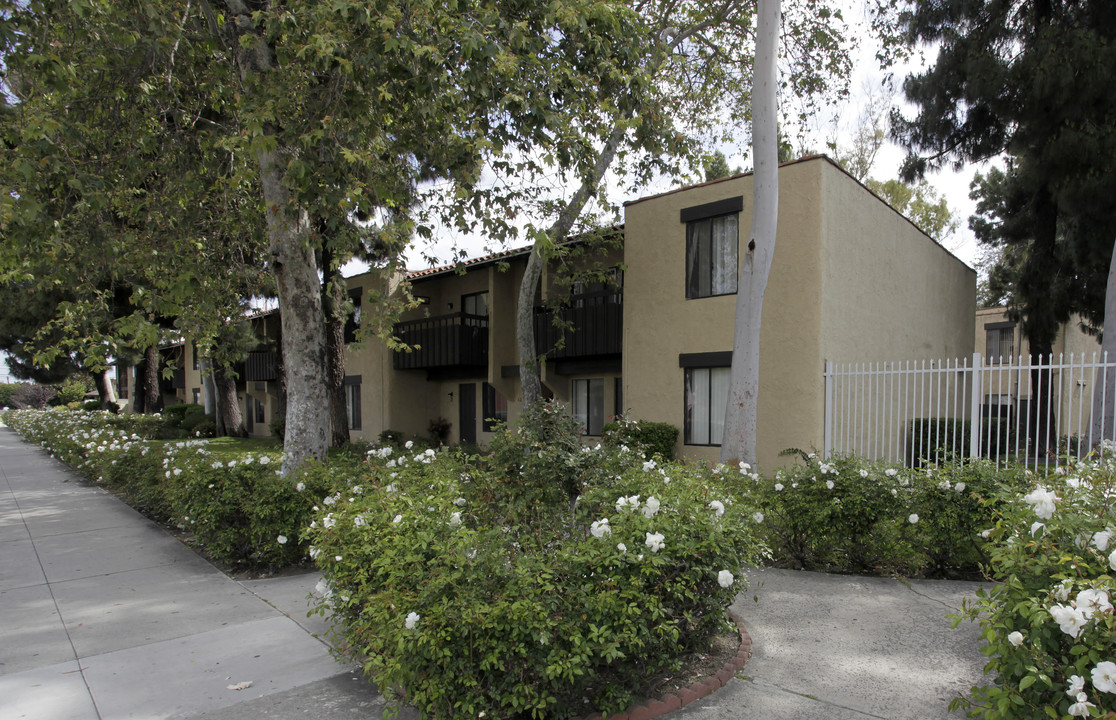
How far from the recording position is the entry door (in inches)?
794

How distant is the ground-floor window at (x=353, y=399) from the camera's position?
22234 millimetres

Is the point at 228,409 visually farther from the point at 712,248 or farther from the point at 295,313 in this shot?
the point at 712,248

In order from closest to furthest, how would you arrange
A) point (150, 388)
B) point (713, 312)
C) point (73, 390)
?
point (713, 312) < point (150, 388) < point (73, 390)

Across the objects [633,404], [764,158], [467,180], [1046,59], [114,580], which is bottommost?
[114,580]

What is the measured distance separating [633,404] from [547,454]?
8350mm

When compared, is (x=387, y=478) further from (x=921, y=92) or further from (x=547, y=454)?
(x=921, y=92)

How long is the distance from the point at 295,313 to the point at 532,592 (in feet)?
19.5

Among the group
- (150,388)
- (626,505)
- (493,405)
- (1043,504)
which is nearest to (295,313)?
(626,505)

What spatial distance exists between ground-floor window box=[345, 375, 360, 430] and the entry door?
4.04 metres

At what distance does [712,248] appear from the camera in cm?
1280

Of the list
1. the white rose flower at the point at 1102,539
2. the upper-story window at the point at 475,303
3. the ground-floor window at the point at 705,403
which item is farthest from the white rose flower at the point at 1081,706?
the upper-story window at the point at 475,303

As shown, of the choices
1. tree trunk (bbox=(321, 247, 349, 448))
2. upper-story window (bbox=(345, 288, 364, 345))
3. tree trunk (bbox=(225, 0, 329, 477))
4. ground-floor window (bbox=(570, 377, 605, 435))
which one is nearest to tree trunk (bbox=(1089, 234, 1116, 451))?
ground-floor window (bbox=(570, 377, 605, 435))

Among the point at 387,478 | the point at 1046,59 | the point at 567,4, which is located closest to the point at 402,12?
the point at 567,4

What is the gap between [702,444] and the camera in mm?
12734
